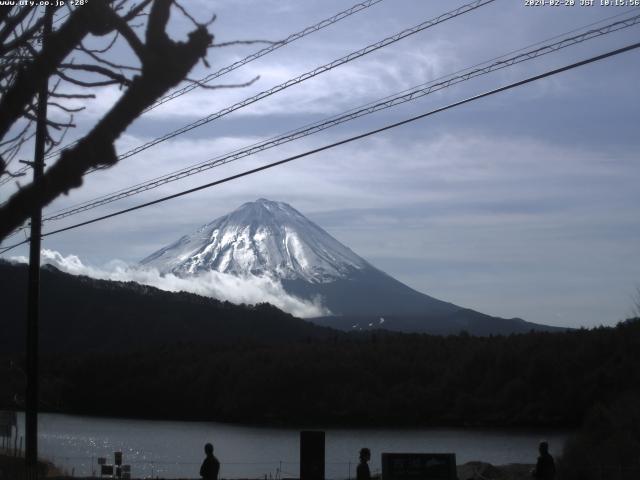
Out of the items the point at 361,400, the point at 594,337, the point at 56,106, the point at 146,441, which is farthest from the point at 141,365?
the point at 56,106

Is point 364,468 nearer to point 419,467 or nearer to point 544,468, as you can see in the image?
point 419,467

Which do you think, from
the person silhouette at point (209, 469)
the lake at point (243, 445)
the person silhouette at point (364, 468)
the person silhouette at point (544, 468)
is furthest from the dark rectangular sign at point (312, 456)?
the lake at point (243, 445)

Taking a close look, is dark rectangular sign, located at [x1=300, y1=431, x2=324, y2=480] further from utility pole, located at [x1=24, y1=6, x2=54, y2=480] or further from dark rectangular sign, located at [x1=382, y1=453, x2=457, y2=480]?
utility pole, located at [x1=24, y1=6, x2=54, y2=480]

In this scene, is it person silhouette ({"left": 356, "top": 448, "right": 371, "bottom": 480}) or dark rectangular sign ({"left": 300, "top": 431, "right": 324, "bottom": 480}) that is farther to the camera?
dark rectangular sign ({"left": 300, "top": 431, "right": 324, "bottom": 480})

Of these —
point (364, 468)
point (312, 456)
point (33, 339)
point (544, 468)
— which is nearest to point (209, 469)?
point (312, 456)

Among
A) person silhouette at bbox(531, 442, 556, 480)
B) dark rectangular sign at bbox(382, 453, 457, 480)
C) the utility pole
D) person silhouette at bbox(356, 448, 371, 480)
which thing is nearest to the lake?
the utility pole

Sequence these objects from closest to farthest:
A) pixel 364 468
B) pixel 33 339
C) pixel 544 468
Result: pixel 544 468
pixel 364 468
pixel 33 339
